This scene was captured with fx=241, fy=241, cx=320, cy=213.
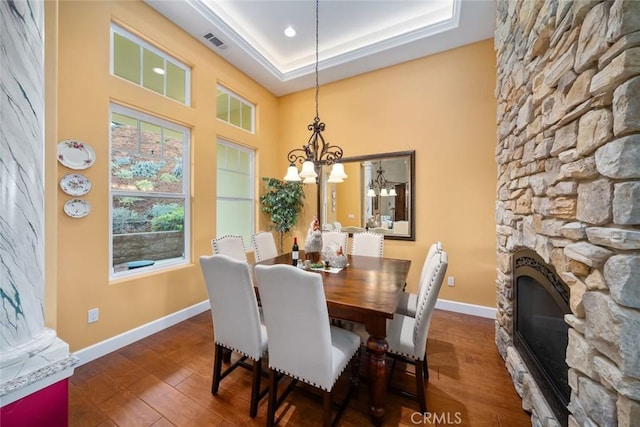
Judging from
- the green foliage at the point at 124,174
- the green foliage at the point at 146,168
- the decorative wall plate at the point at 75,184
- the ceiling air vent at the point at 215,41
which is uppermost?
the ceiling air vent at the point at 215,41

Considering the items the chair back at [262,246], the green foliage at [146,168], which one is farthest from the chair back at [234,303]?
the green foliage at [146,168]

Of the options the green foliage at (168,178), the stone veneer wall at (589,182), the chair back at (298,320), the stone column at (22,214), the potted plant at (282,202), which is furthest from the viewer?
the potted plant at (282,202)

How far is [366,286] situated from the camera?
1.88 metres

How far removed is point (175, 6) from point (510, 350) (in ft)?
15.4

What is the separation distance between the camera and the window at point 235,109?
3643mm

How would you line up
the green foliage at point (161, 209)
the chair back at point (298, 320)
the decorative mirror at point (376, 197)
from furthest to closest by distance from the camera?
the decorative mirror at point (376, 197) → the green foliage at point (161, 209) → the chair back at point (298, 320)

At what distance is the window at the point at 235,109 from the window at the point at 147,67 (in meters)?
0.54

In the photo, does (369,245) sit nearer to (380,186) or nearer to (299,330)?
(380,186)

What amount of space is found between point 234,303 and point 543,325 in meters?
2.06

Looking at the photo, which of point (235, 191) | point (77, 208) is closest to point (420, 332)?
point (77, 208)

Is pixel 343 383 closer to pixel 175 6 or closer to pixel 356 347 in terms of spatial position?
pixel 356 347

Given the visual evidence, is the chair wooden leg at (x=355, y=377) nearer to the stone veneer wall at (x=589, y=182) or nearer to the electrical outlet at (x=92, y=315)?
the stone veneer wall at (x=589, y=182)

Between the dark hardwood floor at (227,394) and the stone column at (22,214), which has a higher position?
the stone column at (22,214)

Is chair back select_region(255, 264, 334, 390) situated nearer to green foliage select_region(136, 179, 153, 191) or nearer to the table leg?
the table leg
